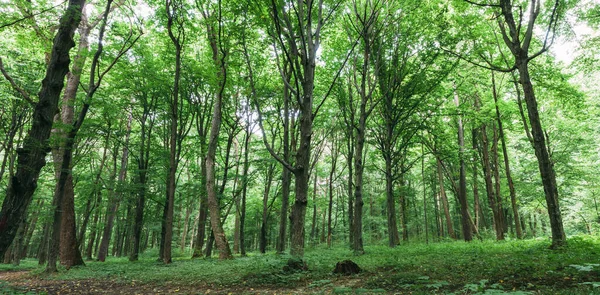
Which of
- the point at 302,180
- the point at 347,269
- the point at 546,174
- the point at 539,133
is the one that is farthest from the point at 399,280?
the point at 539,133

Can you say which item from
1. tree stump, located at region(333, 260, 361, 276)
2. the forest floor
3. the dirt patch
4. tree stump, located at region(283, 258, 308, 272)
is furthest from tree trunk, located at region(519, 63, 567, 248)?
the dirt patch

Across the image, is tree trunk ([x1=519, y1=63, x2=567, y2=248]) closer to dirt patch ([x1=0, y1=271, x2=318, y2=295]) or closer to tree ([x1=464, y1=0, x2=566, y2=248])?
tree ([x1=464, y1=0, x2=566, y2=248])

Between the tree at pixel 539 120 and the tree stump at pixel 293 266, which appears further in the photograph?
the tree at pixel 539 120

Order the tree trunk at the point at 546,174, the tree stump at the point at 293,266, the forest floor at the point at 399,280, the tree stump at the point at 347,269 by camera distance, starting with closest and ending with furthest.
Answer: the forest floor at the point at 399,280 → the tree stump at the point at 347,269 → the tree stump at the point at 293,266 → the tree trunk at the point at 546,174

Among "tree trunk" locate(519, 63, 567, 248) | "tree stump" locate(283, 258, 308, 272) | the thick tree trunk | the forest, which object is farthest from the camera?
"tree trunk" locate(519, 63, 567, 248)

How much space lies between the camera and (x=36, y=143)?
4.88 m

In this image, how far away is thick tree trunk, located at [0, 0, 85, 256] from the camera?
474 cm

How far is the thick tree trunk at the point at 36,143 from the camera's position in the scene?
474cm

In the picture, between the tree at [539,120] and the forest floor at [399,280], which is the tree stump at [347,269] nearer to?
the forest floor at [399,280]

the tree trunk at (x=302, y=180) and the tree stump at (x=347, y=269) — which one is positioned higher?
the tree trunk at (x=302, y=180)

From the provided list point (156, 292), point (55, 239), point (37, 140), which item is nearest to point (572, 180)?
point (156, 292)

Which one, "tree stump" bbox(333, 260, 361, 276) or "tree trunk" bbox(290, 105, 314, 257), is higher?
"tree trunk" bbox(290, 105, 314, 257)

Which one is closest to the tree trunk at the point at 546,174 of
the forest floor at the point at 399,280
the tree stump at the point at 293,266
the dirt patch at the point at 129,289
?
the forest floor at the point at 399,280

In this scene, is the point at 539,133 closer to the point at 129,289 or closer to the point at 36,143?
the point at 36,143
